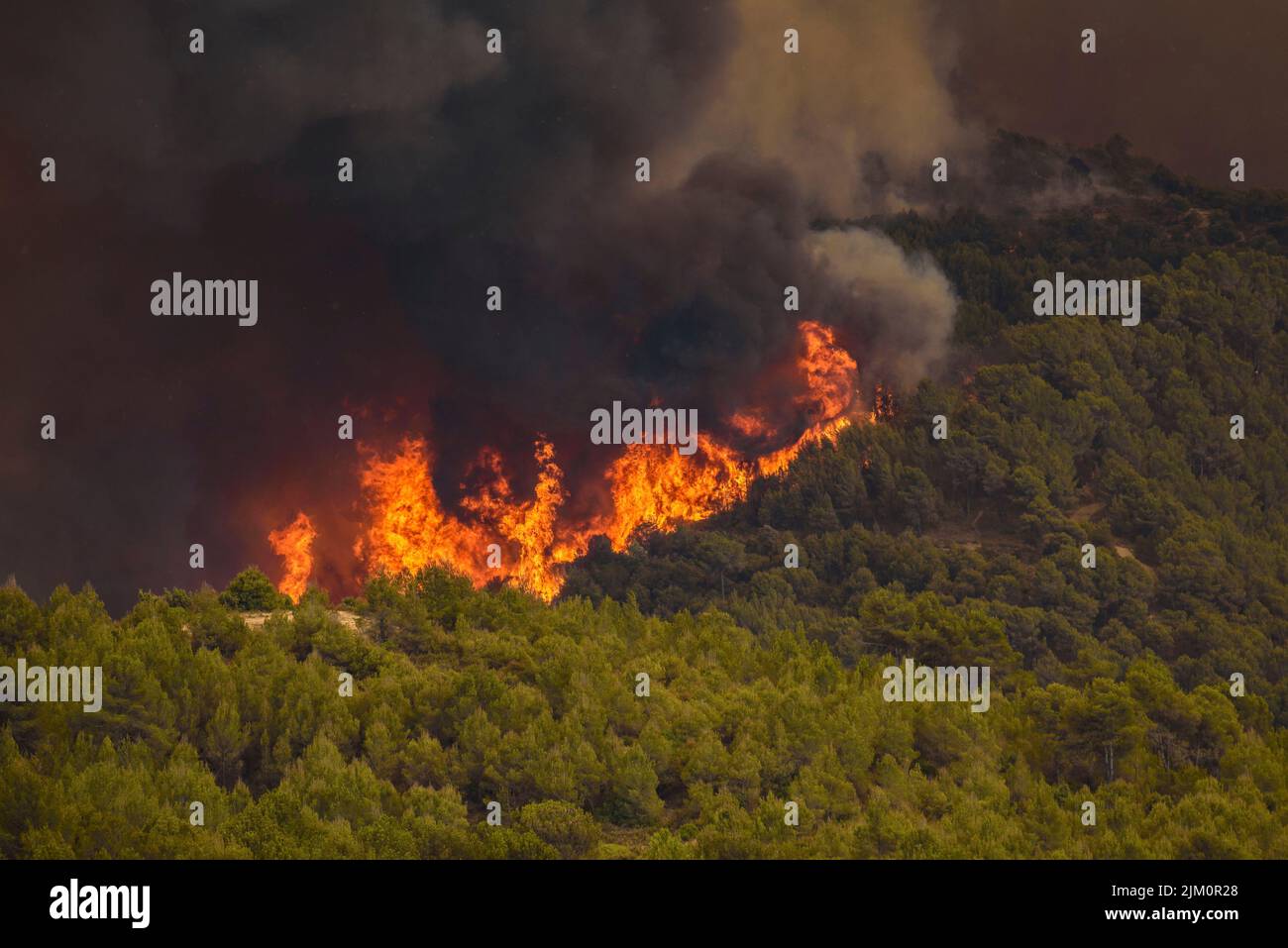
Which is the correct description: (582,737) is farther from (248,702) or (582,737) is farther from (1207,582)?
(1207,582)

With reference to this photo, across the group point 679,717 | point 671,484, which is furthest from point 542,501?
point 679,717

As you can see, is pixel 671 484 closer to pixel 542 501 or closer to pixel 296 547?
pixel 542 501

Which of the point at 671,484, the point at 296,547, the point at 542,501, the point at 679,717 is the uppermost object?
the point at 671,484

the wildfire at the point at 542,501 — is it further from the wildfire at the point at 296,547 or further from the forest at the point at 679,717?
the forest at the point at 679,717

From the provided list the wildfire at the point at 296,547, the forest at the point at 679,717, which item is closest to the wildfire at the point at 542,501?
the wildfire at the point at 296,547

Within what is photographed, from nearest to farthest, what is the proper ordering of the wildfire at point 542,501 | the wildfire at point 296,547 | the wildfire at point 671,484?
the wildfire at point 296,547, the wildfire at point 542,501, the wildfire at point 671,484
